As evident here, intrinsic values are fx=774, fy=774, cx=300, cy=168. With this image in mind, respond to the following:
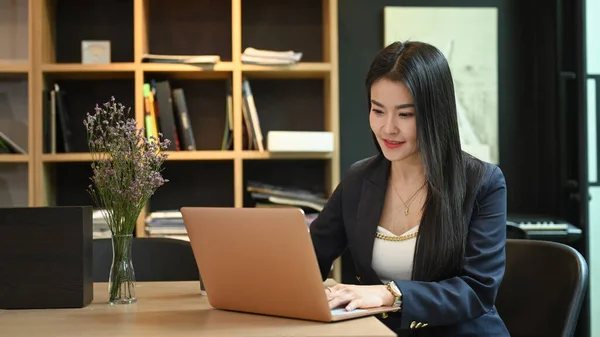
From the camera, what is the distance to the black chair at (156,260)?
7.84ft

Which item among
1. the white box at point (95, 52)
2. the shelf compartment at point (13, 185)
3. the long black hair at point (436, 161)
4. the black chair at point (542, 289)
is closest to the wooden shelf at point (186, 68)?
the white box at point (95, 52)

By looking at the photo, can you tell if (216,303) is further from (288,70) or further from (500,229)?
(288,70)

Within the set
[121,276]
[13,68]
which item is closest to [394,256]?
[121,276]

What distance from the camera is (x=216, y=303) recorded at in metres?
1.65

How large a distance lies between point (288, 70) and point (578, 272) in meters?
1.84

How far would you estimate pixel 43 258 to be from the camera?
1.76m

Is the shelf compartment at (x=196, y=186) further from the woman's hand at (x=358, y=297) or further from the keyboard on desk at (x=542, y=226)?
the woman's hand at (x=358, y=297)

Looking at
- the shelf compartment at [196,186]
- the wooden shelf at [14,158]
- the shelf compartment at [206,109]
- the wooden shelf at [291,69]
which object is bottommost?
the shelf compartment at [196,186]

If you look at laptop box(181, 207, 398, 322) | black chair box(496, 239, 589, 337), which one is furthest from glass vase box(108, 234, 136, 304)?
black chair box(496, 239, 589, 337)

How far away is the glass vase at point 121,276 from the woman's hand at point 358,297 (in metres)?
0.50

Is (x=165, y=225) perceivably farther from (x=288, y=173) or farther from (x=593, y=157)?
(x=593, y=157)

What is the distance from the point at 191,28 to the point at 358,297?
2.41 meters

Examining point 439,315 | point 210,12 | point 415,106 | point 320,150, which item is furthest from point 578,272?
point 210,12

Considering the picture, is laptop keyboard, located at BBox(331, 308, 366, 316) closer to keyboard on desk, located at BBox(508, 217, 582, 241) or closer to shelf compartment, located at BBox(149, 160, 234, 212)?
keyboard on desk, located at BBox(508, 217, 582, 241)
